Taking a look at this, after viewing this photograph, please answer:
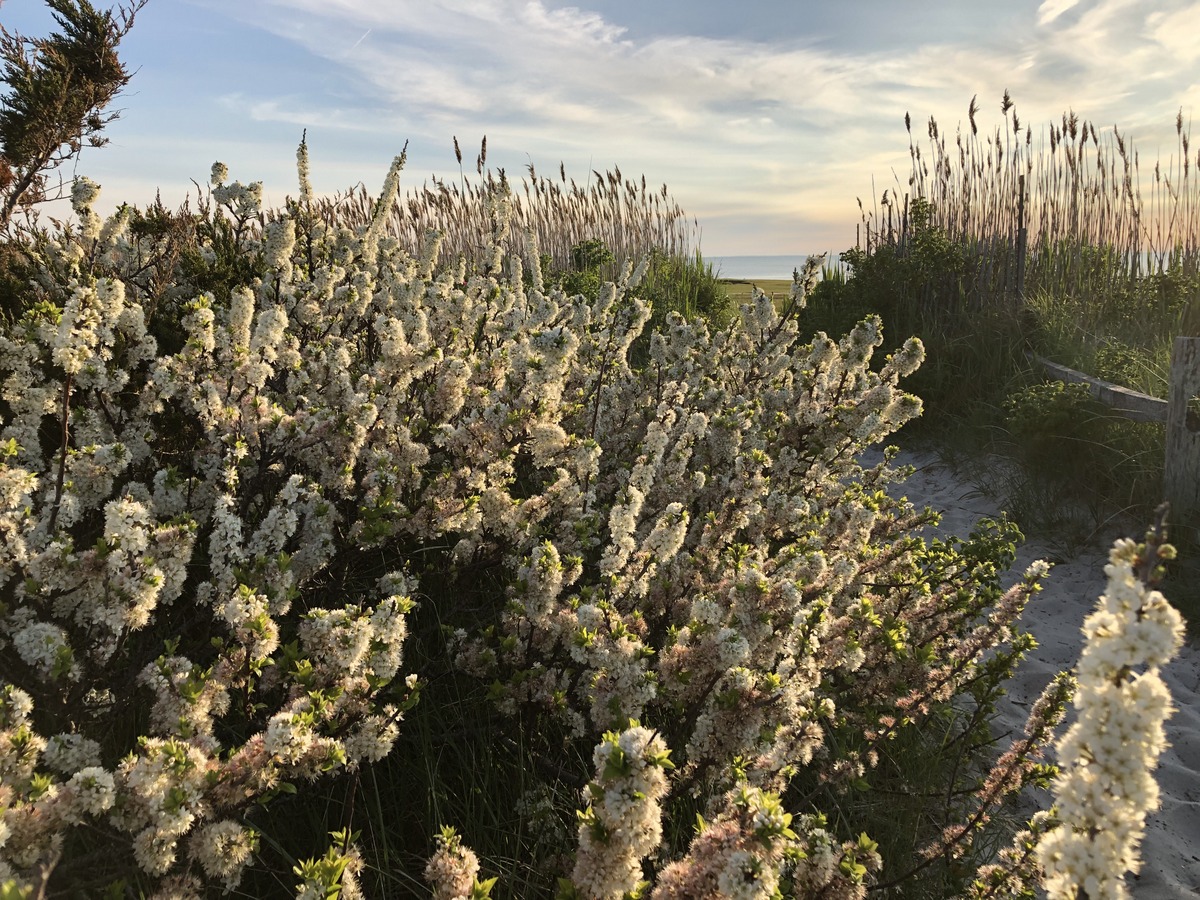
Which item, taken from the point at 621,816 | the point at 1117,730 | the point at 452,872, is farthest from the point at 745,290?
the point at 1117,730

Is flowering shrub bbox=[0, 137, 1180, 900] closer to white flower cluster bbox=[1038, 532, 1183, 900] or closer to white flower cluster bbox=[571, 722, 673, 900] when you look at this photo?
white flower cluster bbox=[571, 722, 673, 900]

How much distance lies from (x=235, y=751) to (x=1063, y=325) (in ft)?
31.0

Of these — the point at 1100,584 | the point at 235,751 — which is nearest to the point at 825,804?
the point at 235,751

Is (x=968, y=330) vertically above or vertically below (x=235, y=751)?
above

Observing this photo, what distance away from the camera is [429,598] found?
10.1ft

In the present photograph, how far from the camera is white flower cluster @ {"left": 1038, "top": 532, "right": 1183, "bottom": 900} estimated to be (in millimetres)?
1112

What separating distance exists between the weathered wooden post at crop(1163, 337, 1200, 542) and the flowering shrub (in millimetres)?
2188

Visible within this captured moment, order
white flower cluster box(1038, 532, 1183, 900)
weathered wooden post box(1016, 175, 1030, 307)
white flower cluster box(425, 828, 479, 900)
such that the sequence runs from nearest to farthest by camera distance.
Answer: white flower cluster box(1038, 532, 1183, 900), white flower cluster box(425, 828, 479, 900), weathered wooden post box(1016, 175, 1030, 307)

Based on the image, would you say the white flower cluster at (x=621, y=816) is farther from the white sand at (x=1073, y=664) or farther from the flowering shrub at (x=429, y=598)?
the white sand at (x=1073, y=664)

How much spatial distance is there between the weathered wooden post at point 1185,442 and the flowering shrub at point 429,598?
7.18 feet

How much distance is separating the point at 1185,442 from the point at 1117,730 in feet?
18.0

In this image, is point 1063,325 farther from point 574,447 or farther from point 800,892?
point 800,892

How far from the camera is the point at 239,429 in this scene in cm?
323

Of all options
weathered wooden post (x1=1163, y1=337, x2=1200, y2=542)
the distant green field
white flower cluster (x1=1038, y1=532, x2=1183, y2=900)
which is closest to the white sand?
weathered wooden post (x1=1163, y1=337, x2=1200, y2=542)
